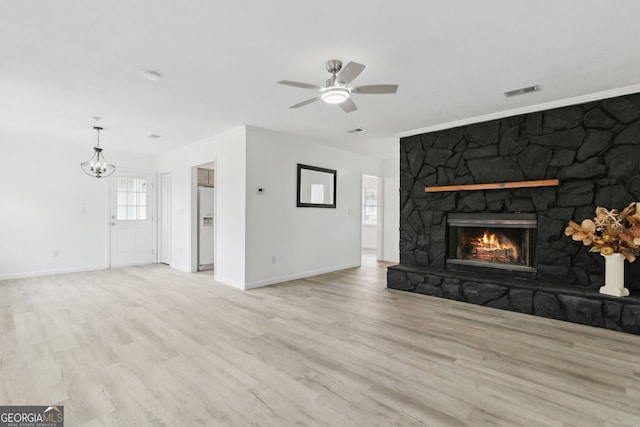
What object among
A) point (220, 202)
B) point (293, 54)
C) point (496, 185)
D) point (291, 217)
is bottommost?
point (291, 217)

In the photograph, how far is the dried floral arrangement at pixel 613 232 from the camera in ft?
10.4

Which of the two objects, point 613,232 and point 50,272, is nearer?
point 613,232

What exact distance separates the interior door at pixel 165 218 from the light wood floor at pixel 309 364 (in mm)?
2728

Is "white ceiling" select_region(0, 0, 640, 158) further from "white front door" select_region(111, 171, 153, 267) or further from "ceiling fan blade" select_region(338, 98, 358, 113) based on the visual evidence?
"white front door" select_region(111, 171, 153, 267)

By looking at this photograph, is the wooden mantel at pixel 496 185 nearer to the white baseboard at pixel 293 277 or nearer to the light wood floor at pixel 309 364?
the light wood floor at pixel 309 364

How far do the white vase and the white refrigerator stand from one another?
6.02 m

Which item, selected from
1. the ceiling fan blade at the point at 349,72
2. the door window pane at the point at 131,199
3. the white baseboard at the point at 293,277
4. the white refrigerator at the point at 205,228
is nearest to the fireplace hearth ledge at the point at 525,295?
the white baseboard at the point at 293,277

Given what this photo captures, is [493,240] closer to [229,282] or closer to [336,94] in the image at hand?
[336,94]

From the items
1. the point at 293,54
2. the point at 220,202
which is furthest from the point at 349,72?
the point at 220,202

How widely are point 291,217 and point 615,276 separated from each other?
425cm

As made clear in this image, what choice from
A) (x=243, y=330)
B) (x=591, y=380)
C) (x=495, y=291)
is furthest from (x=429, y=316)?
(x=243, y=330)

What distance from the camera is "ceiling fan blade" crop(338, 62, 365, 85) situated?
2.23 meters

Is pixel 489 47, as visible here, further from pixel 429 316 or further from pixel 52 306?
pixel 52 306

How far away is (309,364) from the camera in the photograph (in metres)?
2.47
